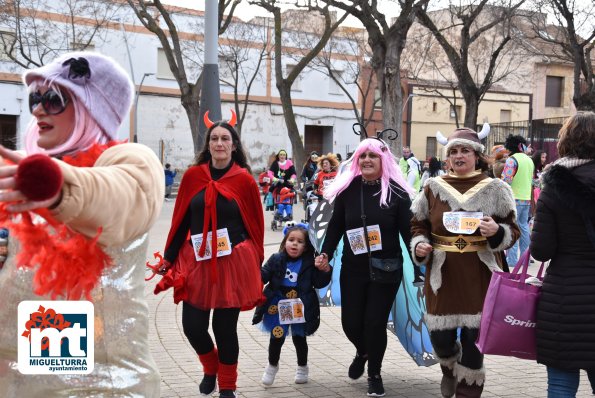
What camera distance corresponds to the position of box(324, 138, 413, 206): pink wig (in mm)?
6055

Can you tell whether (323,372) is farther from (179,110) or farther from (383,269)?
(179,110)

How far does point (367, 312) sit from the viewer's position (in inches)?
234

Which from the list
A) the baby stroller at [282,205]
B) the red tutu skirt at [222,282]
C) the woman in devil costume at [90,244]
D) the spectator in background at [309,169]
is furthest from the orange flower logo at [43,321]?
the spectator in background at [309,169]

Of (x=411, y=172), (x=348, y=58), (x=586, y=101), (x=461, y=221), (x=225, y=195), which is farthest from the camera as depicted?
(x=348, y=58)

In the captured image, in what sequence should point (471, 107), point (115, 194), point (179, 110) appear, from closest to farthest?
point (115, 194), point (471, 107), point (179, 110)

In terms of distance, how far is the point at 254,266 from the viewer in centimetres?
548

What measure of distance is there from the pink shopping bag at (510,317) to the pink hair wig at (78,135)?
107 inches

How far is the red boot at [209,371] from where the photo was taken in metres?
5.56

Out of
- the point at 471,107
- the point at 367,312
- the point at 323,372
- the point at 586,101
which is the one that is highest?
the point at 586,101

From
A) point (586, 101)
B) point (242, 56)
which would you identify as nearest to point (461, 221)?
point (586, 101)

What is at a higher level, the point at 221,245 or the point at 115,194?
the point at 115,194

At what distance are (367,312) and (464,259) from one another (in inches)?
40.7

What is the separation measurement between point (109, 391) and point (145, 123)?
3921 cm

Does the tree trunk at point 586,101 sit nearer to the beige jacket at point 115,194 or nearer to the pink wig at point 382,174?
the pink wig at point 382,174
